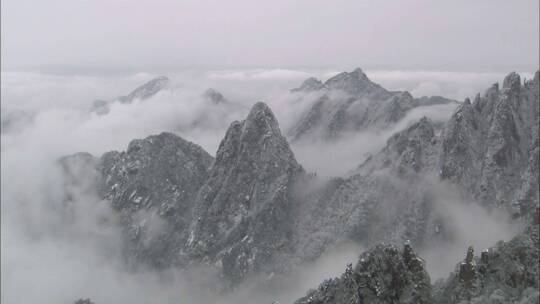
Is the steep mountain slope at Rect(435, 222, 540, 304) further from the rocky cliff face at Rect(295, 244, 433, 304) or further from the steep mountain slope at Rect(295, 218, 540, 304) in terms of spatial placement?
the rocky cliff face at Rect(295, 244, 433, 304)

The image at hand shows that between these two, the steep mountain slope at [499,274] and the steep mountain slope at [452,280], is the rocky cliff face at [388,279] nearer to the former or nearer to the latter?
the steep mountain slope at [452,280]

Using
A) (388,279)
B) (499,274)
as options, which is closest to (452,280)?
(499,274)

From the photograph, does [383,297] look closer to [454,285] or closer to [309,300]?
[454,285]

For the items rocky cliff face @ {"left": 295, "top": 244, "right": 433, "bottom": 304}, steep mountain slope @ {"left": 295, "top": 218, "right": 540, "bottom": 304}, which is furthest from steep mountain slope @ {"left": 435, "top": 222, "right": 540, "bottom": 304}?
rocky cliff face @ {"left": 295, "top": 244, "right": 433, "bottom": 304}

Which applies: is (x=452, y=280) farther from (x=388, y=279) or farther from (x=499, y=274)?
(x=388, y=279)

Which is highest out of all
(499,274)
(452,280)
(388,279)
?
(499,274)

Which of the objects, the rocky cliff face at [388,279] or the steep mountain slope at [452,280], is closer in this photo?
the steep mountain slope at [452,280]

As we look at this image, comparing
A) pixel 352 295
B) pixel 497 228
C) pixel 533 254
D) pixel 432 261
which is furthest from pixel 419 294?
pixel 497 228

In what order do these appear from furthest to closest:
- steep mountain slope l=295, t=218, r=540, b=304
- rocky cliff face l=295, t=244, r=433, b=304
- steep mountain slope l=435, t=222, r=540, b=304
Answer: rocky cliff face l=295, t=244, r=433, b=304 → steep mountain slope l=295, t=218, r=540, b=304 → steep mountain slope l=435, t=222, r=540, b=304

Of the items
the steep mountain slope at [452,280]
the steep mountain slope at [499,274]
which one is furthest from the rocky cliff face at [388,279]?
the steep mountain slope at [499,274]
